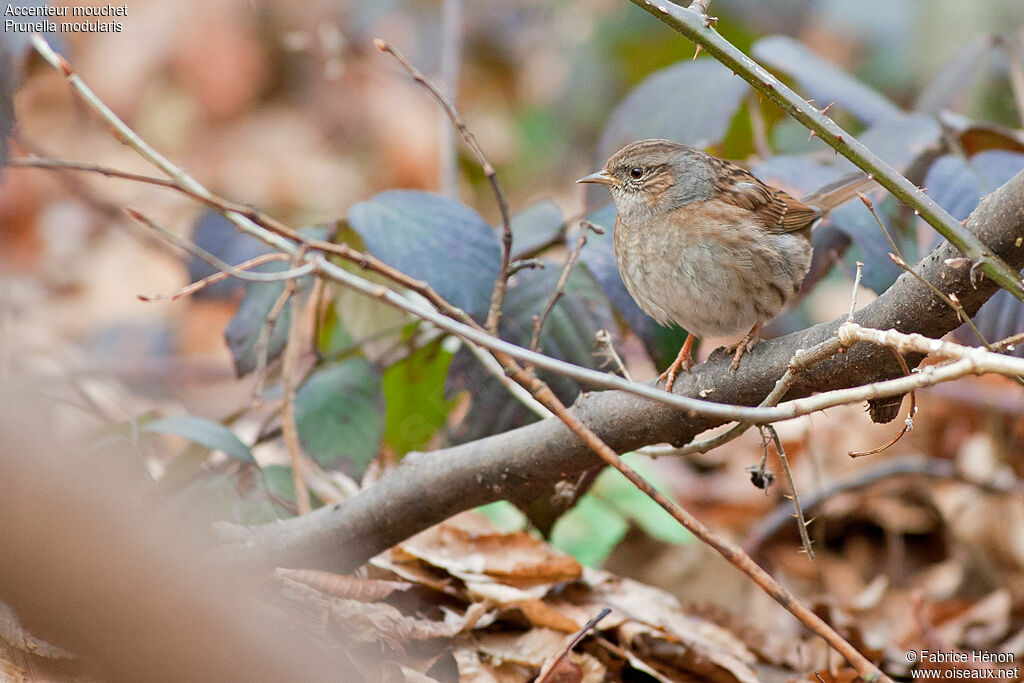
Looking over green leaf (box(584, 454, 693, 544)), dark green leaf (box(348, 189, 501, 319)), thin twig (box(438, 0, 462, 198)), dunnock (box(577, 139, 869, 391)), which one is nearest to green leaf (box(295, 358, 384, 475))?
dark green leaf (box(348, 189, 501, 319))

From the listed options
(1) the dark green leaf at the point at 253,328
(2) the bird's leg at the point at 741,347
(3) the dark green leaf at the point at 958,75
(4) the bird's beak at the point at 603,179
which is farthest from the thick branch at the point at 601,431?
(3) the dark green leaf at the point at 958,75

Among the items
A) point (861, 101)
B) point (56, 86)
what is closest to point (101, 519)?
point (861, 101)

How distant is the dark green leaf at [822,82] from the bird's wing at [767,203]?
41 centimetres

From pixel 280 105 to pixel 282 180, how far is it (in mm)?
1231

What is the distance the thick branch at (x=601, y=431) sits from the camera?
70.6 inches

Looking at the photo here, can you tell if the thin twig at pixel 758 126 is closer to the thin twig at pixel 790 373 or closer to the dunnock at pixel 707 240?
the dunnock at pixel 707 240

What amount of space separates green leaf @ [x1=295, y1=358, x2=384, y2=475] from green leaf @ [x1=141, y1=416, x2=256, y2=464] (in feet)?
0.98

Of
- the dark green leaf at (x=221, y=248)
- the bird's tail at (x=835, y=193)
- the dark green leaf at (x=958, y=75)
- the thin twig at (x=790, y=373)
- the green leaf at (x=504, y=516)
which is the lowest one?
the thin twig at (x=790, y=373)

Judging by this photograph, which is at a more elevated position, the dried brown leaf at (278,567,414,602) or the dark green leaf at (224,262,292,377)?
the dark green leaf at (224,262,292,377)

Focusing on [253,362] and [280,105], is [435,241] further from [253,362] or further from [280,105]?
[280,105]

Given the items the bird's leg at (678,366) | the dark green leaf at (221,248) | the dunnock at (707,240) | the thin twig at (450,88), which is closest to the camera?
the bird's leg at (678,366)

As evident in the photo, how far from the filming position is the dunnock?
2547mm

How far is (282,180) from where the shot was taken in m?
8.09

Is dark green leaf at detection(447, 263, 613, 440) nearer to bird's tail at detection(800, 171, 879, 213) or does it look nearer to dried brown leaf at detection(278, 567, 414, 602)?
dried brown leaf at detection(278, 567, 414, 602)
